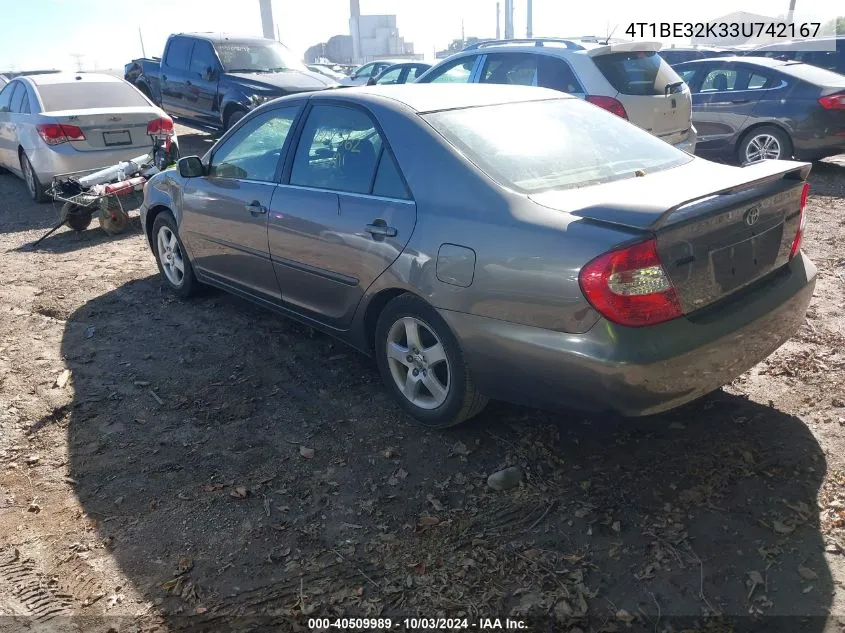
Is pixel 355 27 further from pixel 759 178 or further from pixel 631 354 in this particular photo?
pixel 631 354

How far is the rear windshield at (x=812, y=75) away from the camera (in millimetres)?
9273

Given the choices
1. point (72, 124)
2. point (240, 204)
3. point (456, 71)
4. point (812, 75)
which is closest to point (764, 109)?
point (812, 75)

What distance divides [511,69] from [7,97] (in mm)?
7188

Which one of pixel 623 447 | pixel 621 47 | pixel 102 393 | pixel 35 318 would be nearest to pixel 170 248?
pixel 35 318

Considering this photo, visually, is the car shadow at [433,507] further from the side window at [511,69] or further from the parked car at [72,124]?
the parked car at [72,124]

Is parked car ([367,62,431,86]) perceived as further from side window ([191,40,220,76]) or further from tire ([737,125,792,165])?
tire ([737,125,792,165])

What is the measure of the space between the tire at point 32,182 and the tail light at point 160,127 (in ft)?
5.18

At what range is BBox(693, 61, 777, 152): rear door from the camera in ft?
31.8

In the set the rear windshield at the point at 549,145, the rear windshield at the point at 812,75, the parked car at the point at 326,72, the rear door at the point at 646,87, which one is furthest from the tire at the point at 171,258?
the parked car at the point at 326,72

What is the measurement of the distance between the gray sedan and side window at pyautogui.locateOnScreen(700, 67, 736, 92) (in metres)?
6.99

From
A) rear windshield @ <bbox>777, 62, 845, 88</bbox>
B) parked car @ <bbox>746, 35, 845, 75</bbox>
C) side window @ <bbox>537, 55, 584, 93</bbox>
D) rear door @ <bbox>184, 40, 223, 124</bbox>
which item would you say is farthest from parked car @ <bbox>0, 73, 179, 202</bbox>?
parked car @ <bbox>746, 35, 845, 75</bbox>

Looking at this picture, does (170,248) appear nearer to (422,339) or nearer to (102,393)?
(102,393)

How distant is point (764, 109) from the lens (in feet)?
31.2

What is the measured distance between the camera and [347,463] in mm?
3430
